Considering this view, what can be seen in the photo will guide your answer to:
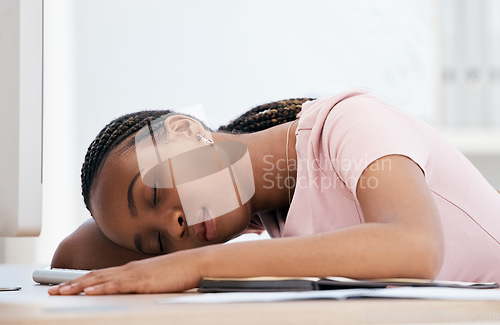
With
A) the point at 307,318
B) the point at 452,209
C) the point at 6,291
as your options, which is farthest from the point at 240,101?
the point at 307,318

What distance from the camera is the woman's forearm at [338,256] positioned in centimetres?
59

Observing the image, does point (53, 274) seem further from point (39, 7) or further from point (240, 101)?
point (240, 101)

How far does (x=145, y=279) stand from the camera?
588mm

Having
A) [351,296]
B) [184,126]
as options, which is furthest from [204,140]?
[351,296]

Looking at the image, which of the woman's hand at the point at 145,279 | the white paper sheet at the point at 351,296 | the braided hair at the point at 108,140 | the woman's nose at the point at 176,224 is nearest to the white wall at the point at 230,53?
the braided hair at the point at 108,140

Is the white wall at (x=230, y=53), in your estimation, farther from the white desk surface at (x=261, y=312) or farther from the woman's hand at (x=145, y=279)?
the white desk surface at (x=261, y=312)

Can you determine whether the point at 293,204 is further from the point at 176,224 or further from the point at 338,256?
the point at 338,256

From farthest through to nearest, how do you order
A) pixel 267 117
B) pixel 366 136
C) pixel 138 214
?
1. pixel 267 117
2. pixel 138 214
3. pixel 366 136

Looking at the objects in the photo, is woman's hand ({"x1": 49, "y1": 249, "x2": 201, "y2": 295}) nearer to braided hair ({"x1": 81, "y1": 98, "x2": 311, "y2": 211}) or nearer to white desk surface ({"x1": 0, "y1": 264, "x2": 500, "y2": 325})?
white desk surface ({"x1": 0, "y1": 264, "x2": 500, "y2": 325})

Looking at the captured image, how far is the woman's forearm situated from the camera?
0.59 meters

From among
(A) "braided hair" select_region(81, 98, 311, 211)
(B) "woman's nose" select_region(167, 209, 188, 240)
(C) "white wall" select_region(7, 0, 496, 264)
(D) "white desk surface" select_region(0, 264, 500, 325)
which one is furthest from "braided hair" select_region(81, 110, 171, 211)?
(C) "white wall" select_region(7, 0, 496, 264)

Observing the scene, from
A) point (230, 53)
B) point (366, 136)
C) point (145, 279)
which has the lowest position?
point (145, 279)

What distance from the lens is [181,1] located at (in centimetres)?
245

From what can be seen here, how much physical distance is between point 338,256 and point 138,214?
38cm
